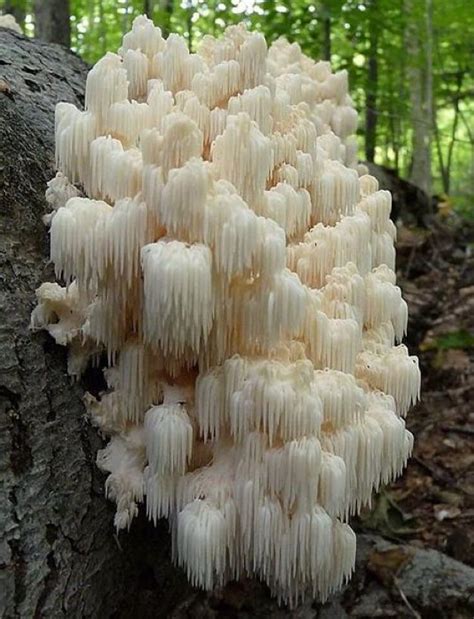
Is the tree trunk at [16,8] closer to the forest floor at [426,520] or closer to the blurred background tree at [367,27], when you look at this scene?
the blurred background tree at [367,27]

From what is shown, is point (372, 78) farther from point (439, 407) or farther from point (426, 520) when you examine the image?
point (426, 520)

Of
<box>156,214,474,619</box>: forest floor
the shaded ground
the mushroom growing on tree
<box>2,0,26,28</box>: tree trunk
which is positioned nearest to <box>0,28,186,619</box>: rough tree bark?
the mushroom growing on tree

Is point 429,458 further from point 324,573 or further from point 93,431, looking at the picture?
point 93,431

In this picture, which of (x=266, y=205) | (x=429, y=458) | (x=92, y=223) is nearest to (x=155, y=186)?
(x=92, y=223)

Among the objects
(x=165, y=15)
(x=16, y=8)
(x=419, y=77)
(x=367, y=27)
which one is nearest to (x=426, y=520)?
(x=367, y=27)

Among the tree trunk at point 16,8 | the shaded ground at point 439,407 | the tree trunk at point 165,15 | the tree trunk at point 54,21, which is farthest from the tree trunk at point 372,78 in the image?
the tree trunk at point 16,8

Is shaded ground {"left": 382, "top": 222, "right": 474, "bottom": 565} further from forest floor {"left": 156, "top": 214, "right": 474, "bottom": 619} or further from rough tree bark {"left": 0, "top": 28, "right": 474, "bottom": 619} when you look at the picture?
rough tree bark {"left": 0, "top": 28, "right": 474, "bottom": 619}
